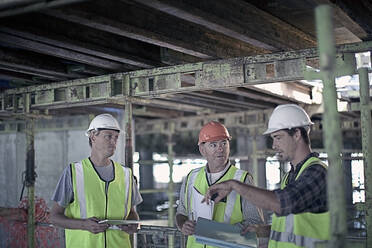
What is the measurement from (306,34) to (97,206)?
379 cm

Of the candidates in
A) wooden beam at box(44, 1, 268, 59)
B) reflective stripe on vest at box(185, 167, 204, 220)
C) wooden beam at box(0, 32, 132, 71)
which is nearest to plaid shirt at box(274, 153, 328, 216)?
reflective stripe on vest at box(185, 167, 204, 220)

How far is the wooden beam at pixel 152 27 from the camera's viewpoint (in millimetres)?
4867

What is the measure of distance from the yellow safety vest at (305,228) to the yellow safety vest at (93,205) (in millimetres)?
1990

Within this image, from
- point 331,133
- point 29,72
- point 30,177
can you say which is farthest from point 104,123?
point 30,177

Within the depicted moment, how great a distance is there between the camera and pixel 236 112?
44.3 feet

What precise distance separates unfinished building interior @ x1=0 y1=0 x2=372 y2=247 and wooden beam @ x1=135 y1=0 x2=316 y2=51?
1 cm

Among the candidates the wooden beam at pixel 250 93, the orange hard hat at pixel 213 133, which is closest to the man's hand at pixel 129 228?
the orange hard hat at pixel 213 133

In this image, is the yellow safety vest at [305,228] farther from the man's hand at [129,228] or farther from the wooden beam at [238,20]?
the wooden beam at [238,20]

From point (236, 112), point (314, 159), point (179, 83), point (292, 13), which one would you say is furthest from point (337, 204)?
point (236, 112)

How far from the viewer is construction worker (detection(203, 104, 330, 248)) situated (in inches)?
142

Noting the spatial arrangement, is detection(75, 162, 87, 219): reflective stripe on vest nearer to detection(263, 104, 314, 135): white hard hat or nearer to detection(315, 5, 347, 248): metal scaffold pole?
detection(263, 104, 314, 135): white hard hat

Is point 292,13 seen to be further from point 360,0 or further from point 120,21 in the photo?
point 120,21

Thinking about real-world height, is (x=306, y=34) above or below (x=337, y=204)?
above

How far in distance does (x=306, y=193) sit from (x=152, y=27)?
110 inches
